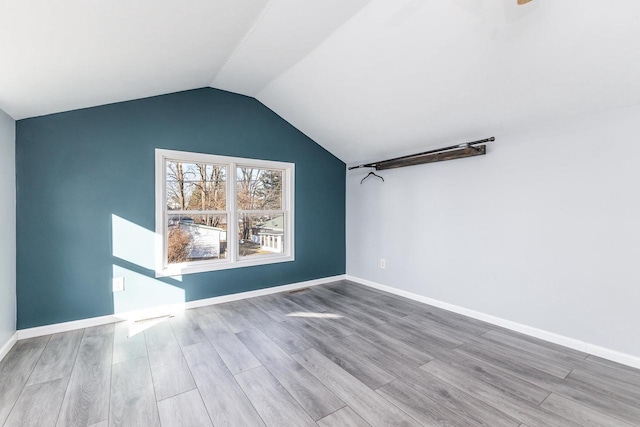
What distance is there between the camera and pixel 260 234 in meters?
4.09

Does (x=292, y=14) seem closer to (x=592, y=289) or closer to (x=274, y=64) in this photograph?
(x=274, y=64)

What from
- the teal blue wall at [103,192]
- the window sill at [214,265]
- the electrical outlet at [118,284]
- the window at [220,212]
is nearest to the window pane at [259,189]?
the window at [220,212]

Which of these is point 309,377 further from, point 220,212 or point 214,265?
point 220,212

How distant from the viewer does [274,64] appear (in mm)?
2949

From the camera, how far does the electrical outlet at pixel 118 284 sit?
2.95 m

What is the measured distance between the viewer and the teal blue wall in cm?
263

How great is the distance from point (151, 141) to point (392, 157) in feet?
9.70

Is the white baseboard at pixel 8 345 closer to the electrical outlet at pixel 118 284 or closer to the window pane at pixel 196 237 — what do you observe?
the electrical outlet at pixel 118 284

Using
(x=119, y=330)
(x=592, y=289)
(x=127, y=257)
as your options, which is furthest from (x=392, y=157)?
(x=119, y=330)

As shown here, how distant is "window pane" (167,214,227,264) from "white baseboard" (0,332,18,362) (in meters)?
1.33

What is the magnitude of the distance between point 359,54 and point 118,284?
3.26 metres

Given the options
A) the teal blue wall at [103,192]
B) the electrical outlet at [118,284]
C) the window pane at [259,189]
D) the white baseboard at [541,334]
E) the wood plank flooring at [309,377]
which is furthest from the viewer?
the window pane at [259,189]

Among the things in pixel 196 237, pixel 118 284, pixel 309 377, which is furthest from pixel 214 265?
pixel 309 377

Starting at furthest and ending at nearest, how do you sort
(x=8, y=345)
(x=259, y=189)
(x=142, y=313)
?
(x=259, y=189), (x=142, y=313), (x=8, y=345)
